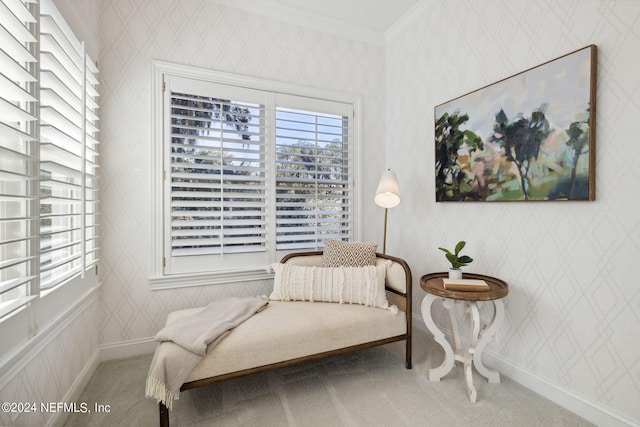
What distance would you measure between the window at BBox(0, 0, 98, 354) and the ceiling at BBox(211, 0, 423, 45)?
1620mm

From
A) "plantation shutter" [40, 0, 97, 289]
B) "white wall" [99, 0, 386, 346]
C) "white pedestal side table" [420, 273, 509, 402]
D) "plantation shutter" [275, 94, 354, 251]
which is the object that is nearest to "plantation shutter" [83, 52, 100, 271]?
"plantation shutter" [40, 0, 97, 289]

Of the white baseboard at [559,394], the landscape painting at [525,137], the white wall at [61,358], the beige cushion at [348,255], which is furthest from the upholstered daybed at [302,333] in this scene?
the landscape painting at [525,137]

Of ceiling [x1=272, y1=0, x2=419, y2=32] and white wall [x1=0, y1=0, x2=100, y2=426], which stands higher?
ceiling [x1=272, y1=0, x2=419, y2=32]

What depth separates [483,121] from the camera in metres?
2.41

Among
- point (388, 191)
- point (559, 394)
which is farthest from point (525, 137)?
point (559, 394)

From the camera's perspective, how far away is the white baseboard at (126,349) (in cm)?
245

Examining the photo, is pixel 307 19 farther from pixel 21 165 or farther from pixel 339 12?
pixel 21 165

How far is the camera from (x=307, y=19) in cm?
308

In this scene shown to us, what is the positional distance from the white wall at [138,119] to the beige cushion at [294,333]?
0.54 meters

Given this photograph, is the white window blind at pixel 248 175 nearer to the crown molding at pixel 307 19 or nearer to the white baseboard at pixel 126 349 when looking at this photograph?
the white baseboard at pixel 126 349

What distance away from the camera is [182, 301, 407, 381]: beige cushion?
1806mm

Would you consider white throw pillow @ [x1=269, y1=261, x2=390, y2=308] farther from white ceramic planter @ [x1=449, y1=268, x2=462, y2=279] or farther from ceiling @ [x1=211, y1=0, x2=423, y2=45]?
ceiling @ [x1=211, y1=0, x2=423, y2=45]

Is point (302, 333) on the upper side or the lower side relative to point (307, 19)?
lower

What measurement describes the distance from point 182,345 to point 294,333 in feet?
2.14
